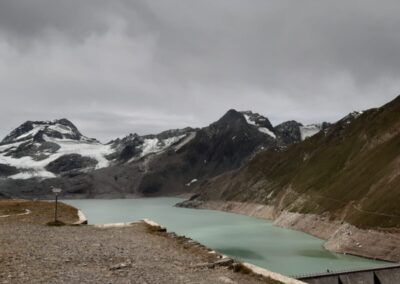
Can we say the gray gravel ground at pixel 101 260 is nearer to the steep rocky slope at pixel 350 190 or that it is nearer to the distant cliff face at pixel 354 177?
the steep rocky slope at pixel 350 190

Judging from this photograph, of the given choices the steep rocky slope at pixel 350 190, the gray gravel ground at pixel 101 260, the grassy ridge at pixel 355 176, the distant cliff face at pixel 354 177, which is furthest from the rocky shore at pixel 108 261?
the grassy ridge at pixel 355 176

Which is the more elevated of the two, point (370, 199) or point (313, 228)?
point (370, 199)

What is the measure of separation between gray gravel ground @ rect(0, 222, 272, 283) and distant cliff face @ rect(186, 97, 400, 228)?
6875cm

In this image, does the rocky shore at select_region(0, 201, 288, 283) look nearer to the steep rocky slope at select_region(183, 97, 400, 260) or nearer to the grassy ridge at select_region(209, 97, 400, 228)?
the steep rocky slope at select_region(183, 97, 400, 260)

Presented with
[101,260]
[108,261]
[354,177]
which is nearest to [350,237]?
[354,177]

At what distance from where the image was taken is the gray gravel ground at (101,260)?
1590 centimetres

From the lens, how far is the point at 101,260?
63.1 ft

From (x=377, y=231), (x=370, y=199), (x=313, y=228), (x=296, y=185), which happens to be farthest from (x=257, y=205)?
(x=377, y=231)

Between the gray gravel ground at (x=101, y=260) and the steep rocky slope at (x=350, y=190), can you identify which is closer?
the gray gravel ground at (x=101, y=260)

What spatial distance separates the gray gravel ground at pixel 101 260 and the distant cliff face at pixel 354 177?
226 ft

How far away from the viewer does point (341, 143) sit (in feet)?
571

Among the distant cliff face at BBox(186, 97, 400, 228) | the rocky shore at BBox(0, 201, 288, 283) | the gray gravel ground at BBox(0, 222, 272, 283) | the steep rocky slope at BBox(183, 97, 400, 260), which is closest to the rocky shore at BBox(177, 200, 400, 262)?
the steep rocky slope at BBox(183, 97, 400, 260)

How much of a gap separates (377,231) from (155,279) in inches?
2990

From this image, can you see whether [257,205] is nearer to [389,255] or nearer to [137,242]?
[389,255]
